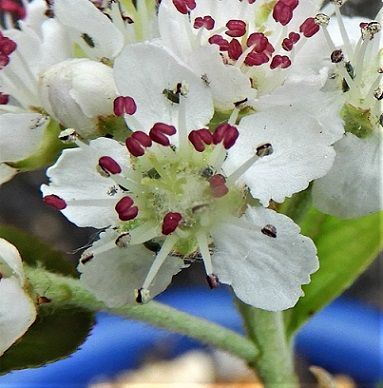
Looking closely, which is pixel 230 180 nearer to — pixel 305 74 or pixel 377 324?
pixel 305 74

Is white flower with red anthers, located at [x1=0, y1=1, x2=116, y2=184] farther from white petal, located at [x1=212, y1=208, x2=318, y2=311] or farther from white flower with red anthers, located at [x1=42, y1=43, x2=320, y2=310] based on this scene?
white petal, located at [x1=212, y1=208, x2=318, y2=311]

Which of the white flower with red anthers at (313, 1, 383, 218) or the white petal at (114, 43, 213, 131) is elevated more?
the white petal at (114, 43, 213, 131)

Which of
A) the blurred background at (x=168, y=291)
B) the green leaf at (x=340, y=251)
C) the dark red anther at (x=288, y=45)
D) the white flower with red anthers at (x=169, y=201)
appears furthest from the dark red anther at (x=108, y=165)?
the blurred background at (x=168, y=291)

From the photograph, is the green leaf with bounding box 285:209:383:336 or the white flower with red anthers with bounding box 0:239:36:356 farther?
the green leaf with bounding box 285:209:383:336

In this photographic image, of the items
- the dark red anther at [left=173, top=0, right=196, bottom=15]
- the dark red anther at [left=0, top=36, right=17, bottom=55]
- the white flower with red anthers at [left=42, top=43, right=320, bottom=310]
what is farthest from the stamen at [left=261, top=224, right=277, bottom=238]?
the dark red anther at [left=0, top=36, right=17, bottom=55]

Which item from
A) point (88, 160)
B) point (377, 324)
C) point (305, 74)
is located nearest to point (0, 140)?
point (88, 160)
